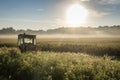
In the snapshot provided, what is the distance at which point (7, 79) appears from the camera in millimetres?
15461

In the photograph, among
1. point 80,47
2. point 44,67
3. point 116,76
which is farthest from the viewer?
point 80,47

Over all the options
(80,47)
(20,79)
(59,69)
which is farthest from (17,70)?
(80,47)

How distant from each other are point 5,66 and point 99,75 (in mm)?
6385

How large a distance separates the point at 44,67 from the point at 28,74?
4.46 feet

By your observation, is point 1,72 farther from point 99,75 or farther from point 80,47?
point 80,47

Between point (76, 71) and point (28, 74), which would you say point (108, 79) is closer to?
point (76, 71)

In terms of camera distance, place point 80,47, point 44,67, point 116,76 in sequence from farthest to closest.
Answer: point 80,47 → point 44,67 → point 116,76

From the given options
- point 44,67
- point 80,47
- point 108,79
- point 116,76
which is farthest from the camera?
point 80,47

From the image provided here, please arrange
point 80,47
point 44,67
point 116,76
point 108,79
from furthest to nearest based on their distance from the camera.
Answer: point 80,47, point 44,67, point 116,76, point 108,79

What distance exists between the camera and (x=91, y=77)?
50.5ft

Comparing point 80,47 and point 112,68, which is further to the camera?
point 80,47

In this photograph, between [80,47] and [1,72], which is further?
[80,47]

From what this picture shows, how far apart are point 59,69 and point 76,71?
1037 mm

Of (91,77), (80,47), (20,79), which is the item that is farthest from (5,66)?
(80,47)
